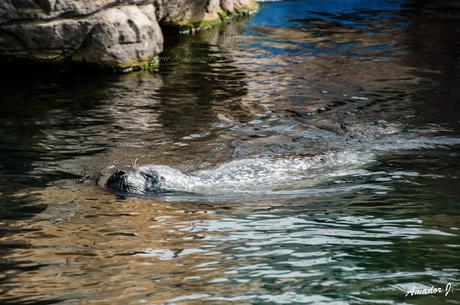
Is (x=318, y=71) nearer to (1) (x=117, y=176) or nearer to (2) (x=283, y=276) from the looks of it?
(1) (x=117, y=176)

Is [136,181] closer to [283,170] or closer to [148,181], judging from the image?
[148,181]

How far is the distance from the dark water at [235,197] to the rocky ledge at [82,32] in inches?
14.1

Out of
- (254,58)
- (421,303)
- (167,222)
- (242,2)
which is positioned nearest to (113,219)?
(167,222)

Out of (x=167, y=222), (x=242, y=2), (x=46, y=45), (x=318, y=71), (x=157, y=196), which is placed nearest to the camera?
(x=167, y=222)

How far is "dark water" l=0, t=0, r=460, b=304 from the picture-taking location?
487cm

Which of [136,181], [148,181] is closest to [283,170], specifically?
[148,181]

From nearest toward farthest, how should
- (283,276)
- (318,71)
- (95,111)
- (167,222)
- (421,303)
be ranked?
(421,303) < (283,276) < (167,222) < (95,111) < (318,71)

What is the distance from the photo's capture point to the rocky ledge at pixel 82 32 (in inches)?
452

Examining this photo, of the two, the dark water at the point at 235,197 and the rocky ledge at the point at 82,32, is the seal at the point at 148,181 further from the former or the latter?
the rocky ledge at the point at 82,32

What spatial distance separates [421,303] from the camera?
4.48 metres

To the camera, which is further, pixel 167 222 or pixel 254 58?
pixel 254 58

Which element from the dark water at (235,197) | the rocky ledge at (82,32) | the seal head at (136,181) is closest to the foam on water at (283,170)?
the seal head at (136,181)

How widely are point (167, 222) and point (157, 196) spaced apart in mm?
870

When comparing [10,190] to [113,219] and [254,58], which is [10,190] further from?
[254,58]
